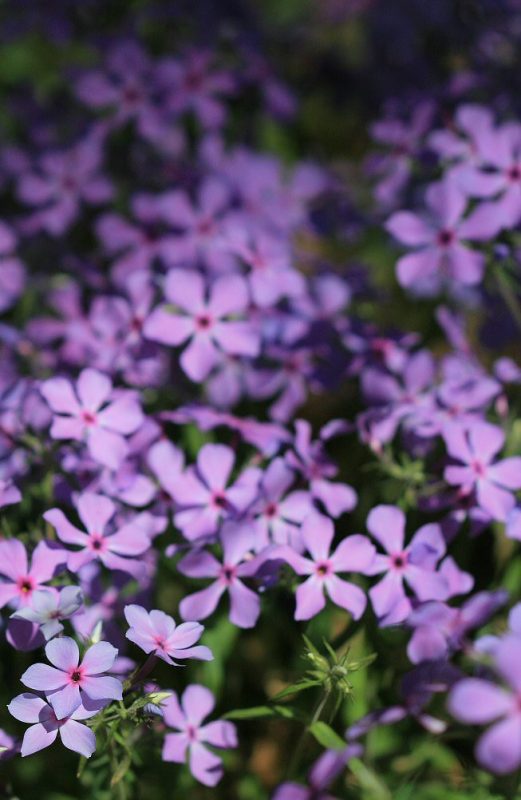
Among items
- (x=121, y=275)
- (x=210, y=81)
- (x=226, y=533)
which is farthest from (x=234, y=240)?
(x=226, y=533)

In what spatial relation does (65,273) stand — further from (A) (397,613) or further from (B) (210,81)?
(A) (397,613)

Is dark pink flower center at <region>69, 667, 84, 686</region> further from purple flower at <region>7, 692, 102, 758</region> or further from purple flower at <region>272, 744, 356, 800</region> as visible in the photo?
purple flower at <region>272, 744, 356, 800</region>

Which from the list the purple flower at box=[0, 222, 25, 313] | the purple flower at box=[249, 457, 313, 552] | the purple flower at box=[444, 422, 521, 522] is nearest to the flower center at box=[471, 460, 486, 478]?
the purple flower at box=[444, 422, 521, 522]

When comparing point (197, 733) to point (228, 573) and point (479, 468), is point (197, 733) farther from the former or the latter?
point (479, 468)

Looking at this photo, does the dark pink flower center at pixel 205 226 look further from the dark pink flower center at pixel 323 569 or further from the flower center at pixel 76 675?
the flower center at pixel 76 675

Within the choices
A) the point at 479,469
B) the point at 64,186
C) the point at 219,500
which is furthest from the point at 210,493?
the point at 64,186

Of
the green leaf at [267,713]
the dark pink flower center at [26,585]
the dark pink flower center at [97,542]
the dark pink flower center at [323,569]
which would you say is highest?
the dark pink flower center at [323,569]

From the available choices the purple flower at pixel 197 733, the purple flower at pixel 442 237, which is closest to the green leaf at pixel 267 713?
the purple flower at pixel 197 733
